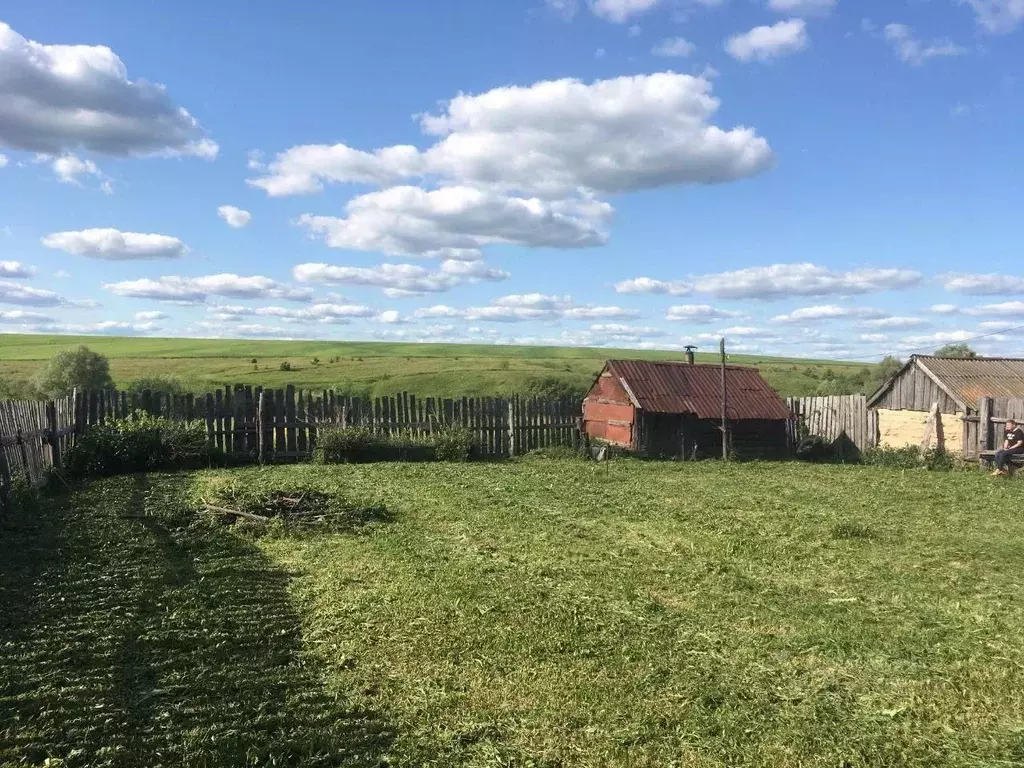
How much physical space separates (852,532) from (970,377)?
582 inches

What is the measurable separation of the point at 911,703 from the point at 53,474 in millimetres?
13590

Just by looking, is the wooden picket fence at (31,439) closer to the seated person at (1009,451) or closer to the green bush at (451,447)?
the green bush at (451,447)

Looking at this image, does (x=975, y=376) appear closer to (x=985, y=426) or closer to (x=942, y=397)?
(x=942, y=397)

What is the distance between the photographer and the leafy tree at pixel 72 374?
41688 mm

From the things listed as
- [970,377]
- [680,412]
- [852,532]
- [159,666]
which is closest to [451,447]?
[680,412]

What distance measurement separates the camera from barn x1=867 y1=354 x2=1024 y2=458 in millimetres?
20297

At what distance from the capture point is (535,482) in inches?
587

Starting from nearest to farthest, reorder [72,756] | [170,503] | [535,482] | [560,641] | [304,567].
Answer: [72,756] → [560,641] → [304,567] → [170,503] → [535,482]

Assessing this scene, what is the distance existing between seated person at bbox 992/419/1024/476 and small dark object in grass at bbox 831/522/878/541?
10.3 m

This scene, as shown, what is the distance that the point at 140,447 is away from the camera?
15.9 metres

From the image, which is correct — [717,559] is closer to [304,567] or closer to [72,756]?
[304,567]

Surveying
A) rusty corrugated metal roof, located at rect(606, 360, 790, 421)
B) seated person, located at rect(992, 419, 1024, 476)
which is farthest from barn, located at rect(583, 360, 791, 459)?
seated person, located at rect(992, 419, 1024, 476)

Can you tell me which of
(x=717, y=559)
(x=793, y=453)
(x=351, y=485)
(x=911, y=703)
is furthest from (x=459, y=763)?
(x=793, y=453)

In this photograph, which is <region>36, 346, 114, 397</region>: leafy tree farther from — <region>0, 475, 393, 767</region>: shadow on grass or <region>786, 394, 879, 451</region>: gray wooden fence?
<region>0, 475, 393, 767</region>: shadow on grass
